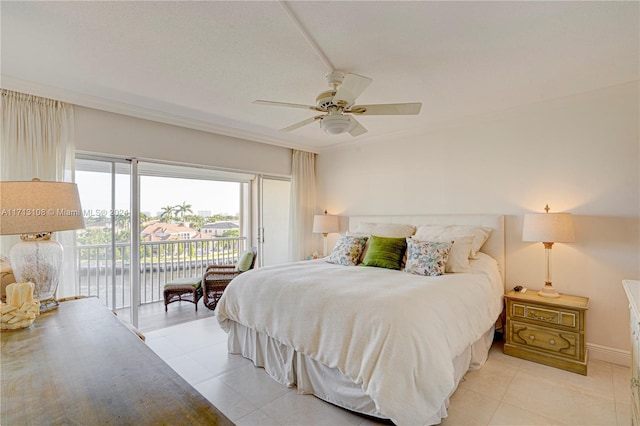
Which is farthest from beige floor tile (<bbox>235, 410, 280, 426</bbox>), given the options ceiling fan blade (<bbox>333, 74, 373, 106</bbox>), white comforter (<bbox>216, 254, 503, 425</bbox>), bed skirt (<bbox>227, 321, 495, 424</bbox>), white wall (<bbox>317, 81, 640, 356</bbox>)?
white wall (<bbox>317, 81, 640, 356</bbox>)

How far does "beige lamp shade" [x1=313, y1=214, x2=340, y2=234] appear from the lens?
15.9 feet

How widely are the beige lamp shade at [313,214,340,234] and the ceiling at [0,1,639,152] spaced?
7.11 feet

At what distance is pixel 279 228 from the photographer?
16.8 ft

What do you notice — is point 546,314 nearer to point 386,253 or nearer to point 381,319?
point 386,253

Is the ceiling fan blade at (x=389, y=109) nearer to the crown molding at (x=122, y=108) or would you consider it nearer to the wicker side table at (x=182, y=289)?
the crown molding at (x=122, y=108)

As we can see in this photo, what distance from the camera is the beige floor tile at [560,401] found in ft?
6.58

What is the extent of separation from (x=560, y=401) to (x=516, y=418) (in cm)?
48

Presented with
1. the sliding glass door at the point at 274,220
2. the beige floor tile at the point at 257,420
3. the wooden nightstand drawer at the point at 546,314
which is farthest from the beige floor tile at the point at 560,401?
the sliding glass door at the point at 274,220

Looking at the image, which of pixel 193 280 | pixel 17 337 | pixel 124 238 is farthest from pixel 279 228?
pixel 17 337

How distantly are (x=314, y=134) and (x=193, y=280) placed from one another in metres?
2.83

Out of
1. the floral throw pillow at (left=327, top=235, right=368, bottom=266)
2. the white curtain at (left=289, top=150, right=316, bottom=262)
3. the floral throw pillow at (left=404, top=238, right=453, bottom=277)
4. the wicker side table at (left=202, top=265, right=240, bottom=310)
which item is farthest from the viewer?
the white curtain at (left=289, top=150, right=316, bottom=262)

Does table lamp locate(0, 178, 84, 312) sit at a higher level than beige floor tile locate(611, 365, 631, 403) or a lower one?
higher

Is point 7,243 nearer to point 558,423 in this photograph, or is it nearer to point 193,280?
point 193,280

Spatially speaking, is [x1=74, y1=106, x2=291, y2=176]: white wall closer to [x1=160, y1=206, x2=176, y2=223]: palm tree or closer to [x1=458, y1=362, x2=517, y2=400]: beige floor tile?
[x1=160, y1=206, x2=176, y2=223]: palm tree
